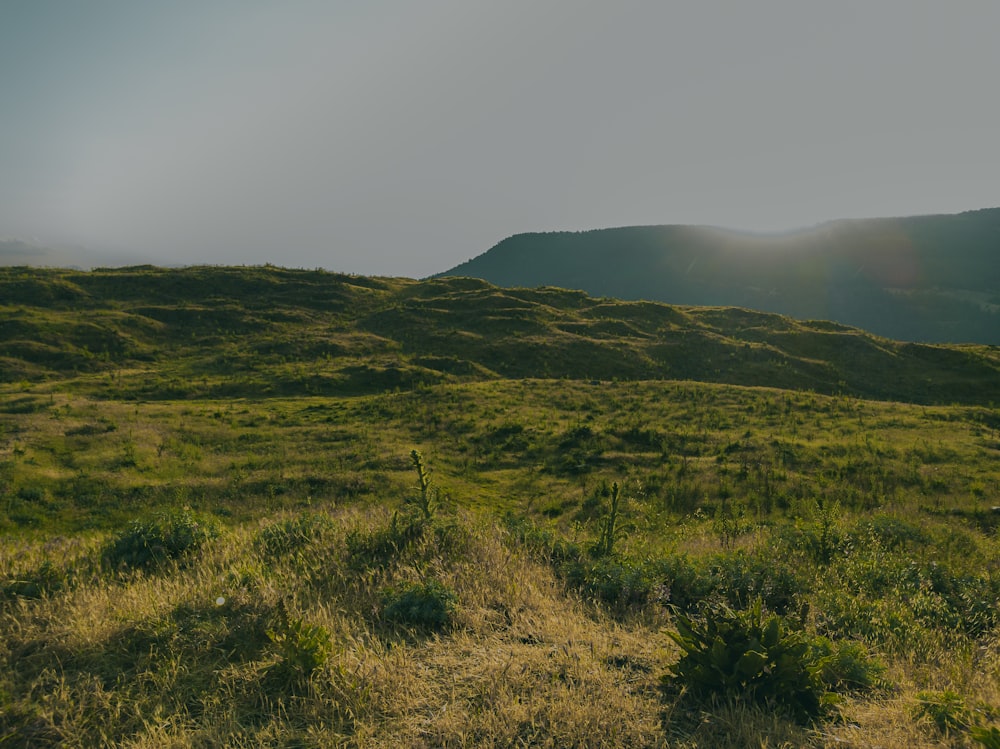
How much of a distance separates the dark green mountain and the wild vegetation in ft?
37.7

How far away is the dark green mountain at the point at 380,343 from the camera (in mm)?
36156

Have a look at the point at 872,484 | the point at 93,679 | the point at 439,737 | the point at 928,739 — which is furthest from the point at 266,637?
the point at 872,484

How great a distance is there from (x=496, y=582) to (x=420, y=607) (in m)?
1.24

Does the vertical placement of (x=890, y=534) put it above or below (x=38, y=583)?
below

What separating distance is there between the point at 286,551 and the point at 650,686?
5844mm

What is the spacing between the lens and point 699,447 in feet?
70.1

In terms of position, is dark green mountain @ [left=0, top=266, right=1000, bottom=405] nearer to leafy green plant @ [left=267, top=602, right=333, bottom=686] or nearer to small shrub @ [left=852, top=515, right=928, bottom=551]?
small shrub @ [left=852, top=515, right=928, bottom=551]

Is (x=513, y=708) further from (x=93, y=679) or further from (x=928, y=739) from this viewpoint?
(x=93, y=679)

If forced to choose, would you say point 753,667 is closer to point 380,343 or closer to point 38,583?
point 38,583

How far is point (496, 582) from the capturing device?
6613 millimetres

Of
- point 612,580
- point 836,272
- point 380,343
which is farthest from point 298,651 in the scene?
point 836,272

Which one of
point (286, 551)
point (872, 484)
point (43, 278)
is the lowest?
point (872, 484)

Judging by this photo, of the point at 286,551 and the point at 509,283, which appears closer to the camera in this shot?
the point at 286,551

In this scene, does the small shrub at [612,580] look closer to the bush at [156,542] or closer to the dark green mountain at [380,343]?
the bush at [156,542]
